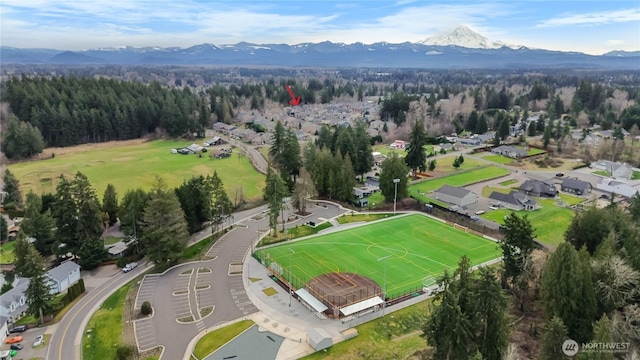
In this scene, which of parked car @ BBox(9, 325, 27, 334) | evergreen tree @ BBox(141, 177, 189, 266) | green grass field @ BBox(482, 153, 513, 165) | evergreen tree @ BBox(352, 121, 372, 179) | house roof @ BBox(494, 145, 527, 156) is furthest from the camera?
house roof @ BBox(494, 145, 527, 156)

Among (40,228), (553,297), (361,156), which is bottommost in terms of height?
(40,228)

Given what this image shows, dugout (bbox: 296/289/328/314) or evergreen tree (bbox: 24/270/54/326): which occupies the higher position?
evergreen tree (bbox: 24/270/54/326)

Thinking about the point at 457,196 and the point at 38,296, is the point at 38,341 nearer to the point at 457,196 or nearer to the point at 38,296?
the point at 38,296

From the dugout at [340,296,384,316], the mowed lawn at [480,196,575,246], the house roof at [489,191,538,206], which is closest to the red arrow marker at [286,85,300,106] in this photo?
the house roof at [489,191,538,206]

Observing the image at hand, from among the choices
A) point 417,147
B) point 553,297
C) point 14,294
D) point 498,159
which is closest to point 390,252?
point 553,297

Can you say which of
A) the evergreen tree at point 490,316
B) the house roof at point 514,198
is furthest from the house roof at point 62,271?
the house roof at point 514,198

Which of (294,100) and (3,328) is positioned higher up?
(294,100)

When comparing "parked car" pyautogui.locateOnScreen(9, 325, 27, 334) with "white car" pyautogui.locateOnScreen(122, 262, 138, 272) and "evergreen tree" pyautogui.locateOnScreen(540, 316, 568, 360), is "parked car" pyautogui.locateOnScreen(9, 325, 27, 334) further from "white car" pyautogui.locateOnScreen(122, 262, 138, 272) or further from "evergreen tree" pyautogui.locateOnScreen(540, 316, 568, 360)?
"evergreen tree" pyautogui.locateOnScreen(540, 316, 568, 360)

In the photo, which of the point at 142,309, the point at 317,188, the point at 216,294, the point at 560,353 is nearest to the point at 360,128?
the point at 317,188
